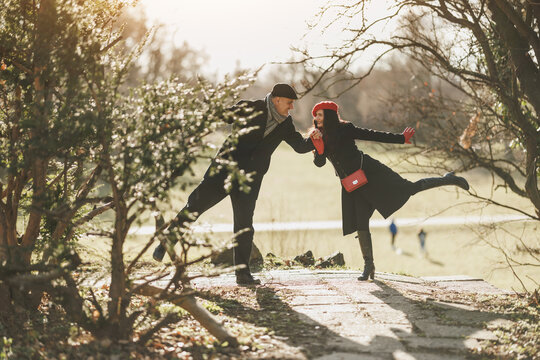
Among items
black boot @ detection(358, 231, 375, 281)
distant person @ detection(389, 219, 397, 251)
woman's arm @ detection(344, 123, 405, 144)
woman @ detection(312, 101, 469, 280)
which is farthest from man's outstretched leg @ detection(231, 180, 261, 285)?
distant person @ detection(389, 219, 397, 251)

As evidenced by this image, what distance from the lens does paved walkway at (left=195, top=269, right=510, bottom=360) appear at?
5121 mm

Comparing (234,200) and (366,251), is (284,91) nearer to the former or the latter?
(234,200)

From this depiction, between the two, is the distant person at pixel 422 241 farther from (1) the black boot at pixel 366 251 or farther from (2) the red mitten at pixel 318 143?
(2) the red mitten at pixel 318 143

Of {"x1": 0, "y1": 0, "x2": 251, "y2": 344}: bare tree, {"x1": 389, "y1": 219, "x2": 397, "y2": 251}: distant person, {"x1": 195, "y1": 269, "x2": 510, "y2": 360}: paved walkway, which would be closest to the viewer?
{"x1": 0, "y1": 0, "x2": 251, "y2": 344}: bare tree

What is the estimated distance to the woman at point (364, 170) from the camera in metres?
7.36

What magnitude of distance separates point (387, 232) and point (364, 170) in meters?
20.4

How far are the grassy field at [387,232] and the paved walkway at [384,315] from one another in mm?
1483

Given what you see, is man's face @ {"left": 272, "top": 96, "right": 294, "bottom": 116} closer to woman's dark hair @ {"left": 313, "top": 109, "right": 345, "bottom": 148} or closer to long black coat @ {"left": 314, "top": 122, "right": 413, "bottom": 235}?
woman's dark hair @ {"left": 313, "top": 109, "right": 345, "bottom": 148}

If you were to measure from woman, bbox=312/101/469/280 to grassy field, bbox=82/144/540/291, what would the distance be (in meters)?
2.29

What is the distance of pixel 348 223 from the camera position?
25.1 ft

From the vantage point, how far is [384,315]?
6008mm

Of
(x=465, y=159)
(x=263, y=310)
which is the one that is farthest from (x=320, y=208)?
(x=263, y=310)

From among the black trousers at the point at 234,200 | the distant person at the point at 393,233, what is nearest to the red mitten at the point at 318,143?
the black trousers at the point at 234,200

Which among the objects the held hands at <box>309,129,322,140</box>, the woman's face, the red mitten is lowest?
the red mitten
